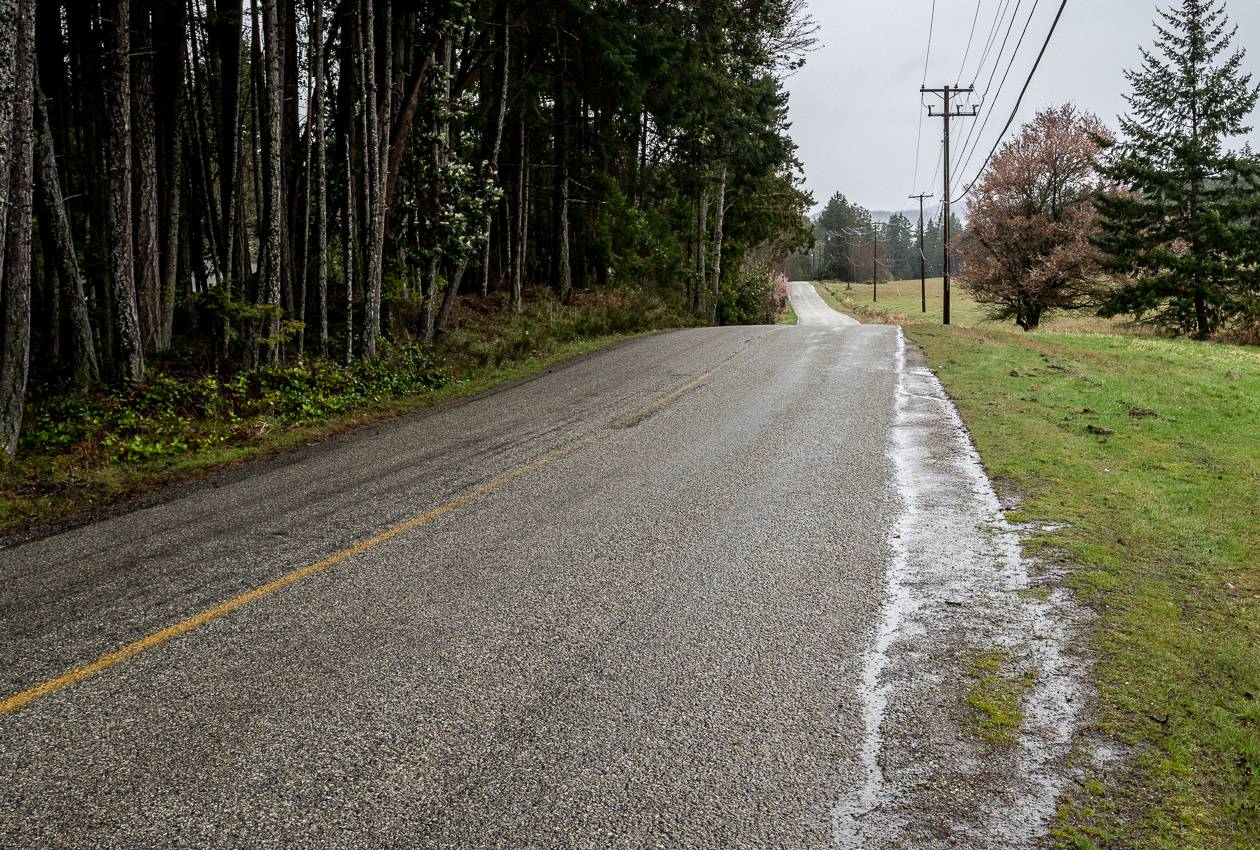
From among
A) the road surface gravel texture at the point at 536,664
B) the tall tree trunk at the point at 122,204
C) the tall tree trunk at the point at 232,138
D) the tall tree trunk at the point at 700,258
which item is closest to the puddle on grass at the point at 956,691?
the road surface gravel texture at the point at 536,664

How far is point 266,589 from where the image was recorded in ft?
16.4

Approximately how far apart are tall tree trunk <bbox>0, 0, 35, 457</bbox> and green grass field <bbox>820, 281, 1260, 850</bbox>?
369 inches

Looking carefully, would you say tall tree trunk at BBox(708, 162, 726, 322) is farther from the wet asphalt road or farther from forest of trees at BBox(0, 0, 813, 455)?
the wet asphalt road

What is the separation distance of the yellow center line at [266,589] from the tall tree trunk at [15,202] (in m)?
4.78

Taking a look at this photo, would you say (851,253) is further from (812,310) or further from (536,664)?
(536,664)

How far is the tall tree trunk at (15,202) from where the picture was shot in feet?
Result: 24.5

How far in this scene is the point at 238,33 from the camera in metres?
12.3

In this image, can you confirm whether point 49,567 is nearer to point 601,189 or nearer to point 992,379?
point 992,379

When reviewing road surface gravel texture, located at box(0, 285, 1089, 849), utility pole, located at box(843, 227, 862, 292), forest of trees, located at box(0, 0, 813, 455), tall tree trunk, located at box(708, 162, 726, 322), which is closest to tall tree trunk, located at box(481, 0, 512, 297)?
forest of trees, located at box(0, 0, 813, 455)

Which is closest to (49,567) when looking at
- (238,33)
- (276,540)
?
(276,540)

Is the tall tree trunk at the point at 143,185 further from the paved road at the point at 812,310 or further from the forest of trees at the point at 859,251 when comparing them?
the forest of trees at the point at 859,251

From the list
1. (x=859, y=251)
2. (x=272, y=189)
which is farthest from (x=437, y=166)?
(x=859, y=251)

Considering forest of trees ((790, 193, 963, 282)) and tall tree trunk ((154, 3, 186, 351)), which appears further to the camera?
forest of trees ((790, 193, 963, 282))

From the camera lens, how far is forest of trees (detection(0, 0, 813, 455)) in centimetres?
1059
